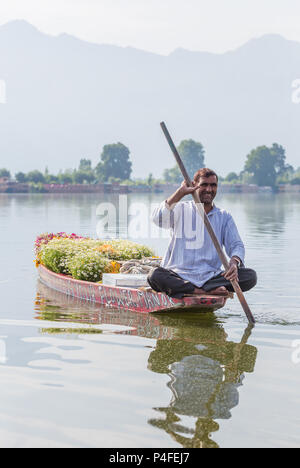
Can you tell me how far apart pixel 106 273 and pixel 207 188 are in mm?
2448

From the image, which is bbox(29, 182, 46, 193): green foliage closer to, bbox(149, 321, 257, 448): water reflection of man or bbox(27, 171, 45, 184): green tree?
bbox(27, 171, 45, 184): green tree

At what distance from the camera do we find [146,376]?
5879 millimetres

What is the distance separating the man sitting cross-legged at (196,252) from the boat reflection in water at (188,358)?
50 cm

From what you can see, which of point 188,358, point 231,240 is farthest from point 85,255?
point 188,358

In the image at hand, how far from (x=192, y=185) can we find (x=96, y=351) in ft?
6.41

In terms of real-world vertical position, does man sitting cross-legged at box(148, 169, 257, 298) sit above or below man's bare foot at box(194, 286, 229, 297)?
above

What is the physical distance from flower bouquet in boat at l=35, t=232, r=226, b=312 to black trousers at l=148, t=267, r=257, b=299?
0.12m

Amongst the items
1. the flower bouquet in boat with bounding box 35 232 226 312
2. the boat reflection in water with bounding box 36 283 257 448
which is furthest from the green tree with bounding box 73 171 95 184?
the boat reflection in water with bounding box 36 283 257 448

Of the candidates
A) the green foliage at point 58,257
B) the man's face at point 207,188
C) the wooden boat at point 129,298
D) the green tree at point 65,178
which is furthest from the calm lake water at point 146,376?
the green tree at point 65,178

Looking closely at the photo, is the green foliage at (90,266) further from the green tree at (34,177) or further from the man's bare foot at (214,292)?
the green tree at (34,177)

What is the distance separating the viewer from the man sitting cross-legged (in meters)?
7.55

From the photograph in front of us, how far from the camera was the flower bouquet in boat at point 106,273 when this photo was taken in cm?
819

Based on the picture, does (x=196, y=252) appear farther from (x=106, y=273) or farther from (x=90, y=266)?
(x=90, y=266)

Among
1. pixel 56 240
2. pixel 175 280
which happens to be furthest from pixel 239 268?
pixel 56 240
